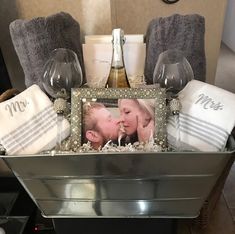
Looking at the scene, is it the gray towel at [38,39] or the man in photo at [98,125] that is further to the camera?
the gray towel at [38,39]

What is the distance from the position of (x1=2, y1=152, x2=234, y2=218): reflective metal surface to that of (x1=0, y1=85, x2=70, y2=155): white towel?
47mm

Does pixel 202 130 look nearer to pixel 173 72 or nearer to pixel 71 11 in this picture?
pixel 173 72

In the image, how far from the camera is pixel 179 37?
2.92 feet

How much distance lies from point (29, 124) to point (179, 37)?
0.50 m

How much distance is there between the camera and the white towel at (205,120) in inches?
24.7

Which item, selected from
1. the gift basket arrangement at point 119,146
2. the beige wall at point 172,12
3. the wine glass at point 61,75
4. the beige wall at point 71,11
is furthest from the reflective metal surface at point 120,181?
the beige wall at point 172,12

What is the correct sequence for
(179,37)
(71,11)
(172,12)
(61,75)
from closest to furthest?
(61,75) → (179,37) → (71,11) → (172,12)

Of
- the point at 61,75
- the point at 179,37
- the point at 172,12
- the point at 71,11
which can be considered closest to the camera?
the point at 61,75

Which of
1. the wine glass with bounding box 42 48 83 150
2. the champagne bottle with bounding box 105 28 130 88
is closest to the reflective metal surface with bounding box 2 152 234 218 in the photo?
the wine glass with bounding box 42 48 83 150

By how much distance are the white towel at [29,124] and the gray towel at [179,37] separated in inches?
14.3

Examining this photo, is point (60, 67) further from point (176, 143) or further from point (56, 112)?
point (176, 143)

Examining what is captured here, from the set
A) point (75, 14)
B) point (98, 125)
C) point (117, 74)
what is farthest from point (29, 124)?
point (75, 14)

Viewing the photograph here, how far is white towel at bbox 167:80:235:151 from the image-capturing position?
0.63m

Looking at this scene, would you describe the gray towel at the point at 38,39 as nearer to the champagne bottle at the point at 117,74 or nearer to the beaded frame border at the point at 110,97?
the champagne bottle at the point at 117,74
